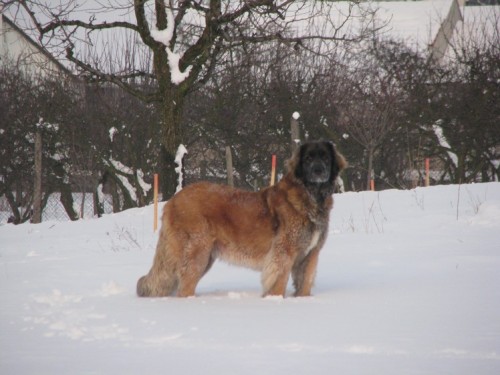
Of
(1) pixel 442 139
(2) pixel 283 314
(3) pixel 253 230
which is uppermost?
(1) pixel 442 139

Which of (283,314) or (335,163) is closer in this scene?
(283,314)

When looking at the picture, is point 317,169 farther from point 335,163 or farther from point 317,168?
point 335,163

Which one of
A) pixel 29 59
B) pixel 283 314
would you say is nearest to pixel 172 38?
pixel 283 314

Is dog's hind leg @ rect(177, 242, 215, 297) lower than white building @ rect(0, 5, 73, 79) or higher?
lower

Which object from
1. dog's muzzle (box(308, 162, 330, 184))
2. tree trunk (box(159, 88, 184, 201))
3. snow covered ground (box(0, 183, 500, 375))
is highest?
tree trunk (box(159, 88, 184, 201))

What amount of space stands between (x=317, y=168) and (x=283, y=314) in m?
1.49

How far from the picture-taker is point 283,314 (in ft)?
17.0

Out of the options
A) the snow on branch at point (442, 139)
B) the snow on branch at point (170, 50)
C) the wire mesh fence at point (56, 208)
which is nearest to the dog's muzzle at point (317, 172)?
the snow on branch at point (170, 50)

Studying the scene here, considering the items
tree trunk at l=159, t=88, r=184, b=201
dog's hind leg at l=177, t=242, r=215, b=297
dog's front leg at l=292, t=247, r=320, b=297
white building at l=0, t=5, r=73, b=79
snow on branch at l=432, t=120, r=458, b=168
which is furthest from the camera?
snow on branch at l=432, t=120, r=458, b=168

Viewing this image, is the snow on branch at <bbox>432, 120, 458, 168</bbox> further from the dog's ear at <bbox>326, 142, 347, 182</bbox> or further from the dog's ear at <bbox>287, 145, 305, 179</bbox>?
the dog's ear at <bbox>287, 145, 305, 179</bbox>

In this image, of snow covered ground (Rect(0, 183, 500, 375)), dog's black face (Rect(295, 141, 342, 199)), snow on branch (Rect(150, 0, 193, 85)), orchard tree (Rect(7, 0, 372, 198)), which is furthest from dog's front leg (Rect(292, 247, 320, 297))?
snow on branch (Rect(150, 0, 193, 85))

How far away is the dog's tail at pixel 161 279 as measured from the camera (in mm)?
6023

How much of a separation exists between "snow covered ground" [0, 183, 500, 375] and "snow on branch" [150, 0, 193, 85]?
4199mm

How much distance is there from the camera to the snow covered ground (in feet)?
12.7
